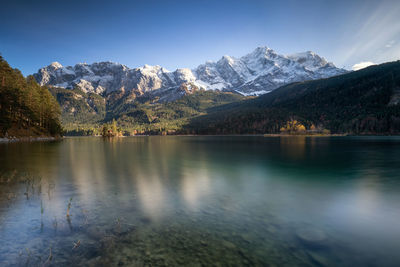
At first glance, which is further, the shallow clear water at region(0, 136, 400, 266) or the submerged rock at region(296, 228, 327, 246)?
the submerged rock at region(296, 228, 327, 246)

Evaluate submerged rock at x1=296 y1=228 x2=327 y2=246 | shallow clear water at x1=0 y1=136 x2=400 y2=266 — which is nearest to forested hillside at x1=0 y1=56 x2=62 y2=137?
shallow clear water at x1=0 y1=136 x2=400 y2=266

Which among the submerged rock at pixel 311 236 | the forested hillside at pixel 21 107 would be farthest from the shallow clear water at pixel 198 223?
the forested hillside at pixel 21 107

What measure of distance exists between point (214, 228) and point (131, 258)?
509cm

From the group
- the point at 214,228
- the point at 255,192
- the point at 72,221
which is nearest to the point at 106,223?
the point at 72,221

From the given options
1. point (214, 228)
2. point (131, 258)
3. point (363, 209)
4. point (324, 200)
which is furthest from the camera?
point (324, 200)

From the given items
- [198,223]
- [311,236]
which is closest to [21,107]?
[198,223]

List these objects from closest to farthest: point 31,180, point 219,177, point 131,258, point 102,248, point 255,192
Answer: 1. point 131,258
2. point 102,248
3. point 255,192
4. point 31,180
5. point 219,177

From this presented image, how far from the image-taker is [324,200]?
18.2 metres

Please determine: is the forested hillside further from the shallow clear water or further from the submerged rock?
the submerged rock

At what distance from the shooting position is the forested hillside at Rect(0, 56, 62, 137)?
79312mm

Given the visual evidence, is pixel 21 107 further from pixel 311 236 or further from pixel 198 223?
pixel 311 236

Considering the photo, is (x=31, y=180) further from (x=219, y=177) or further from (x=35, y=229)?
(x=219, y=177)

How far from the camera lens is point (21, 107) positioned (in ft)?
282

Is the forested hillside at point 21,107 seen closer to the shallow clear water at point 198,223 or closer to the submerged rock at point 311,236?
the shallow clear water at point 198,223
